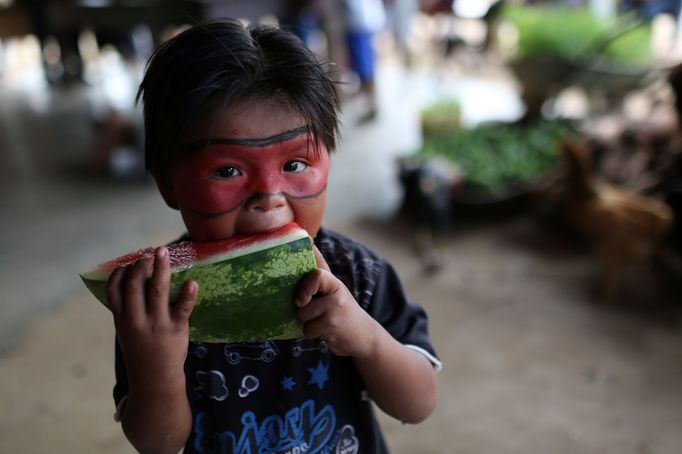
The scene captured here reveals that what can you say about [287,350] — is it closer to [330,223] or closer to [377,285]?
[377,285]

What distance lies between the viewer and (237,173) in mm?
847

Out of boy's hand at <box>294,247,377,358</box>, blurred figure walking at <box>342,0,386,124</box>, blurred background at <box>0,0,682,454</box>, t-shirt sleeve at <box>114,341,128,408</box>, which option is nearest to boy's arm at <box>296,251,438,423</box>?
boy's hand at <box>294,247,377,358</box>

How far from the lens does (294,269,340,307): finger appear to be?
0.80 metres

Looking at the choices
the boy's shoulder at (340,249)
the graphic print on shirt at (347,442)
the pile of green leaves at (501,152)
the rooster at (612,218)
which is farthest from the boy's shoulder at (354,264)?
the pile of green leaves at (501,152)

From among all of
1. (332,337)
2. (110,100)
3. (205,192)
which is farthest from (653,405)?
(110,100)

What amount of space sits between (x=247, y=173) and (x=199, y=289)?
0.17 meters

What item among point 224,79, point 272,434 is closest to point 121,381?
point 272,434

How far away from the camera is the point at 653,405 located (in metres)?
2.33

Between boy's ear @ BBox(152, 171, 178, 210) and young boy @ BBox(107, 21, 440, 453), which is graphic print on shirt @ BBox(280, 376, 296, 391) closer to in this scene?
young boy @ BBox(107, 21, 440, 453)

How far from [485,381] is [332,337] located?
1.81m

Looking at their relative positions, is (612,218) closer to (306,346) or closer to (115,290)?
(306,346)

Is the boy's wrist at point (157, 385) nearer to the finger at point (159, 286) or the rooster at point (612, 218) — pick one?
the finger at point (159, 286)

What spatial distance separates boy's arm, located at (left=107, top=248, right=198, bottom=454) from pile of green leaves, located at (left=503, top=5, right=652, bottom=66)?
420cm

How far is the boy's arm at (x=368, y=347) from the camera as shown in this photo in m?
0.83
